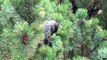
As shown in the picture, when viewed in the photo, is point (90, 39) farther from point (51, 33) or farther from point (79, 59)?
point (51, 33)

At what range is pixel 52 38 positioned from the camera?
150cm

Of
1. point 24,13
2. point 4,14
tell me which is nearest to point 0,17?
point 4,14

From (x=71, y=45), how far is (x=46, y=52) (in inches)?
29.7

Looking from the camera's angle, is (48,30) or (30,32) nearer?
(30,32)

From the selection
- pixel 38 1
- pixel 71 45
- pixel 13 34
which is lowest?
pixel 71 45

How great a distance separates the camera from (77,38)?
82.4 inches

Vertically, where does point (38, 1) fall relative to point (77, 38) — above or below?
above

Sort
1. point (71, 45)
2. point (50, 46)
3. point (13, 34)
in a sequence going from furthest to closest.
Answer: point (71, 45)
point (50, 46)
point (13, 34)

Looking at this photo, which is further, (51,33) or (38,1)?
(51,33)

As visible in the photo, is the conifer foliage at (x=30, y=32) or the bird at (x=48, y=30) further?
the bird at (x=48, y=30)

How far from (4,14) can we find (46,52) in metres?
0.34

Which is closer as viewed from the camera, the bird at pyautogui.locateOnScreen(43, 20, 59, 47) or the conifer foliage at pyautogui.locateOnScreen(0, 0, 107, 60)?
the conifer foliage at pyautogui.locateOnScreen(0, 0, 107, 60)

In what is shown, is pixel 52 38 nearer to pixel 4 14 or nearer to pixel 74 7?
pixel 4 14

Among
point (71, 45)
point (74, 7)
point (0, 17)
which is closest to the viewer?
point (0, 17)
